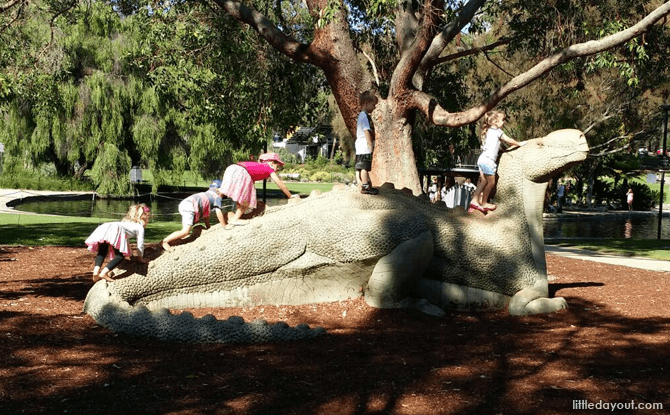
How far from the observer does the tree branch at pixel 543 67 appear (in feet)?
35.0

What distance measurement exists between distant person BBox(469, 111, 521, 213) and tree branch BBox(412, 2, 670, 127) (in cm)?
252

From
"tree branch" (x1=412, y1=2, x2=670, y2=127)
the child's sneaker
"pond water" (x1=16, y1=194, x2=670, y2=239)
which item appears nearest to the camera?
the child's sneaker

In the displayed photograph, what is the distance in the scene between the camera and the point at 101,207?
99.5 ft

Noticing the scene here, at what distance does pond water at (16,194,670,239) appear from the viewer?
25906mm

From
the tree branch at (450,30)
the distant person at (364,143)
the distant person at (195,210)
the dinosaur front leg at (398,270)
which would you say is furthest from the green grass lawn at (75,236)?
the dinosaur front leg at (398,270)

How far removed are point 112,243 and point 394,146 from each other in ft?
21.0

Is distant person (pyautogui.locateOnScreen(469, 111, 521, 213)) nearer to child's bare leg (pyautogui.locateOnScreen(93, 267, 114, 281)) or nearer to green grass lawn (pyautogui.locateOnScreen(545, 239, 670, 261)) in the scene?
child's bare leg (pyautogui.locateOnScreen(93, 267, 114, 281))

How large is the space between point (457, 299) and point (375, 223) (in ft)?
4.41

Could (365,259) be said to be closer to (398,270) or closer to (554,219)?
(398,270)

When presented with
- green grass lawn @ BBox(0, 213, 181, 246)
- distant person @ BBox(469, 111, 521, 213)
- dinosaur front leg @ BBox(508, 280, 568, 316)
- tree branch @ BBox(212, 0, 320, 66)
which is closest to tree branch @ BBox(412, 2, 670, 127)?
tree branch @ BBox(212, 0, 320, 66)

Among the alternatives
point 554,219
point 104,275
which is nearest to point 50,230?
point 104,275

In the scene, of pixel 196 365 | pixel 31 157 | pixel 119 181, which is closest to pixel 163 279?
pixel 196 365

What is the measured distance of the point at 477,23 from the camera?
52.7 feet

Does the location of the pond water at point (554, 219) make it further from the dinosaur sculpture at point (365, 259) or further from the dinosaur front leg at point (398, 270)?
the dinosaur front leg at point (398, 270)
